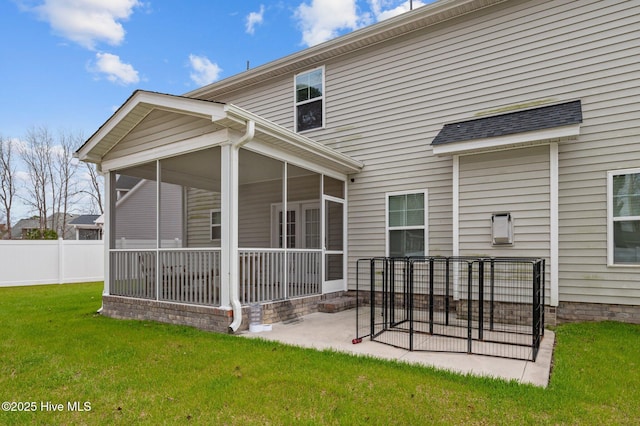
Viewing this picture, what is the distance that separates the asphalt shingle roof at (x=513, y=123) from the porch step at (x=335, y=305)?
3343 millimetres

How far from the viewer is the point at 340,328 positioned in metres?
5.78

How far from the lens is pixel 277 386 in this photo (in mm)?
3488

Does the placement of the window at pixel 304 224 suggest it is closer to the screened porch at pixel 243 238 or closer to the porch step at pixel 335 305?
the screened porch at pixel 243 238

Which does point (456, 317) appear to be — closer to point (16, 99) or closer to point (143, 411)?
point (143, 411)

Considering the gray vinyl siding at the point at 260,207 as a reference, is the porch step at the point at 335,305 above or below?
below

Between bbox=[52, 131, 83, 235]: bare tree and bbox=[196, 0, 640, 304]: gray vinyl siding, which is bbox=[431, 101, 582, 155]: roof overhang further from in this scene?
bbox=[52, 131, 83, 235]: bare tree

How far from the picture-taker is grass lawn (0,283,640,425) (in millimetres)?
2936

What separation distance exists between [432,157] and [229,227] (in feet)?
13.2

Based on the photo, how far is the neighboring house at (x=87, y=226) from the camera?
25516 millimetres

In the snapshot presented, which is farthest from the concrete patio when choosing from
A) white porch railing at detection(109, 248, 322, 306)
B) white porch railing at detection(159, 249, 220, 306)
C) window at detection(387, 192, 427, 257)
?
window at detection(387, 192, 427, 257)

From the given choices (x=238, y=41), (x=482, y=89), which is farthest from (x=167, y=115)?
(x=238, y=41)

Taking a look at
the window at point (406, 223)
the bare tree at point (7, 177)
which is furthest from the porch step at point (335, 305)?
the bare tree at point (7, 177)

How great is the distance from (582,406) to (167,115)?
641cm

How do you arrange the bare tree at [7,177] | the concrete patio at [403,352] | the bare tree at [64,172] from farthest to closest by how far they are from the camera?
the bare tree at [64,172] → the bare tree at [7,177] → the concrete patio at [403,352]
